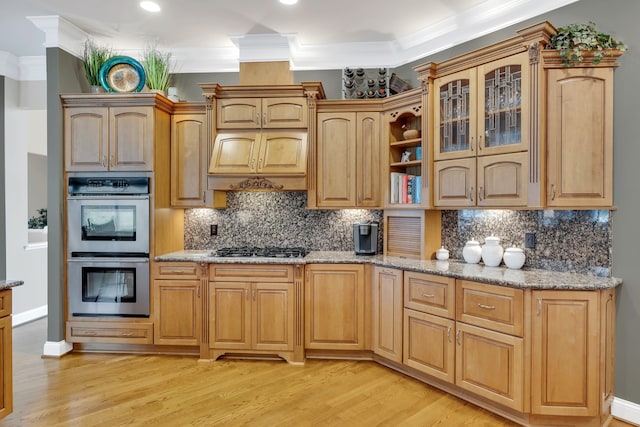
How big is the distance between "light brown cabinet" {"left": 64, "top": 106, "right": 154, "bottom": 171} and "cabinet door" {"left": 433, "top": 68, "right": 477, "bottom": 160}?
2.59 meters

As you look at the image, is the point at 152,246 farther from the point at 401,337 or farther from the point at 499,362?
the point at 499,362

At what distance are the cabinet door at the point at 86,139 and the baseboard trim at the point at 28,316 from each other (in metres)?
2.26

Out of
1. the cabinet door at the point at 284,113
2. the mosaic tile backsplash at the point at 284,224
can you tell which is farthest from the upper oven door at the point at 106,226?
the cabinet door at the point at 284,113

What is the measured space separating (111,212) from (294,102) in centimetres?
202

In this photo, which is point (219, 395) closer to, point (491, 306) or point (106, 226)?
point (106, 226)

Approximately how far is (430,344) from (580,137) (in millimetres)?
1815

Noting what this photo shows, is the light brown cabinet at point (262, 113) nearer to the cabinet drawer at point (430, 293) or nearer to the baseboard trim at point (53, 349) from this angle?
the cabinet drawer at point (430, 293)

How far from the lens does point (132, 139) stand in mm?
3570

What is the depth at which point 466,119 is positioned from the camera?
9.89 ft

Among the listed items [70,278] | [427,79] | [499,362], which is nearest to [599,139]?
[427,79]

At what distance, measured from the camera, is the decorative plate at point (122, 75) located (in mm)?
3691

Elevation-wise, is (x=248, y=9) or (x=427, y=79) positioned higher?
(x=248, y=9)

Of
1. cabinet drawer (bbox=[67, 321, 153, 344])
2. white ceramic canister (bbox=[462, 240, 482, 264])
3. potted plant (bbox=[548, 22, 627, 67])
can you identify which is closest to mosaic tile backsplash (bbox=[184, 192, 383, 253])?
cabinet drawer (bbox=[67, 321, 153, 344])

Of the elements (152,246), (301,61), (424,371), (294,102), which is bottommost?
(424,371)
